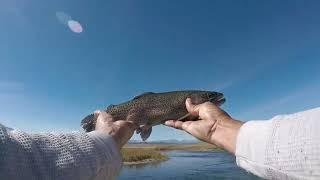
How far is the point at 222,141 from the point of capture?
2.65 m

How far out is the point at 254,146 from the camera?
172 centimetres

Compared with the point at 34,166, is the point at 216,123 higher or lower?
higher

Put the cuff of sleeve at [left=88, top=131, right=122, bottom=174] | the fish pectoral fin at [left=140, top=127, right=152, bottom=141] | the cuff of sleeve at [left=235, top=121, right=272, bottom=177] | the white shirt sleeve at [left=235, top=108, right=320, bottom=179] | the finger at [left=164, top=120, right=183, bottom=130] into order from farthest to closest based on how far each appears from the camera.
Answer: the fish pectoral fin at [left=140, top=127, right=152, bottom=141]
the finger at [left=164, top=120, right=183, bottom=130]
the cuff of sleeve at [left=88, top=131, right=122, bottom=174]
the cuff of sleeve at [left=235, top=121, right=272, bottom=177]
the white shirt sleeve at [left=235, top=108, right=320, bottom=179]

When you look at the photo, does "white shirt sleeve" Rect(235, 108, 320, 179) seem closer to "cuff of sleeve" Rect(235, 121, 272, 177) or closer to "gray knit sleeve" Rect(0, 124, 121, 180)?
"cuff of sleeve" Rect(235, 121, 272, 177)

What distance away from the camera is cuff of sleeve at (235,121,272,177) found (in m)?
1.67

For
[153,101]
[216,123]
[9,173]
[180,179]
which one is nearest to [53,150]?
[9,173]

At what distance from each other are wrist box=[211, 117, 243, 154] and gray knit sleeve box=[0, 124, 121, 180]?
877 mm

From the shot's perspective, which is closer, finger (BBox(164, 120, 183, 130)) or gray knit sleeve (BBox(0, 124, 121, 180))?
gray knit sleeve (BBox(0, 124, 121, 180))

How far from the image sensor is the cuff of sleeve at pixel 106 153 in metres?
1.90

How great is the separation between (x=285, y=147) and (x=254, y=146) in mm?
231

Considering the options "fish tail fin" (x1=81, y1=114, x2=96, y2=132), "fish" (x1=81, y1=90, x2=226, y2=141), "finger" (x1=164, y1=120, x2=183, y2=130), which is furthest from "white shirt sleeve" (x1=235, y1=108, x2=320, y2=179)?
"fish tail fin" (x1=81, y1=114, x2=96, y2=132)

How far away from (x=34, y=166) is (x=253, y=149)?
0.91 m

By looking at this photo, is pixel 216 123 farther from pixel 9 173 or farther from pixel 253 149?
pixel 9 173

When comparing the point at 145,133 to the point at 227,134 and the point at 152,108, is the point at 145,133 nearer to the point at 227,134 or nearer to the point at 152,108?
the point at 152,108
